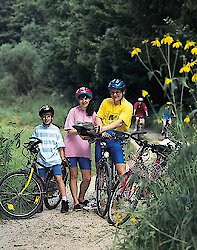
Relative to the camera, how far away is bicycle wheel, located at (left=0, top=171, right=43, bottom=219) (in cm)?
779

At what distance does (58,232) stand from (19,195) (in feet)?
4.03

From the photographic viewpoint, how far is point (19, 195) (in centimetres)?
791

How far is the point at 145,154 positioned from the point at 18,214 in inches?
77.2

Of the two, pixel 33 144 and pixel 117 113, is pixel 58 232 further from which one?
pixel 117 113

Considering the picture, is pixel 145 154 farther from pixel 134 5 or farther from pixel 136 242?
pixel 134 5

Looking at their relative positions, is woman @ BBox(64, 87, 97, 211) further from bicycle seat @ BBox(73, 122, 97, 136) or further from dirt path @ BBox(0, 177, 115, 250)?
dirt path @ BBox(0, 177, 115, 250)

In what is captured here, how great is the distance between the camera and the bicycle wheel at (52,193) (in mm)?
8289

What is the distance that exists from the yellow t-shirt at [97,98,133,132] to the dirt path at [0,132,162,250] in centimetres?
129

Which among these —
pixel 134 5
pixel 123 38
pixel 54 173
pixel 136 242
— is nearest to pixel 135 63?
pixel 123 38

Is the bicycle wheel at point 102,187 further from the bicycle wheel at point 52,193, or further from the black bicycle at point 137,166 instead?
the bicycle wheel at point 52,193

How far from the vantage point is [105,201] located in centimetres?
787

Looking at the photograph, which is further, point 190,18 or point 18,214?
point 190,18

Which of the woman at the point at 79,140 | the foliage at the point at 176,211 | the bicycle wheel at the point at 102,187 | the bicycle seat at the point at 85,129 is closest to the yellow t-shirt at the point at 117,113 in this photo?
the woman at the point at 79,140

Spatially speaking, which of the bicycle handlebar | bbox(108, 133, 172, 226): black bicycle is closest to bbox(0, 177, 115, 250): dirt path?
bbox(108, 133, 172, 226): black bicycle
